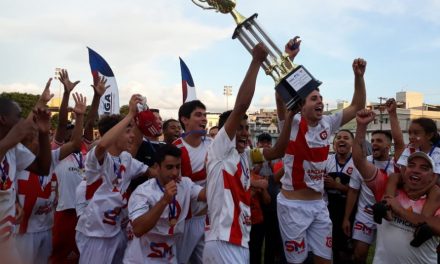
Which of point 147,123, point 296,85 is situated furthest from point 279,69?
point 147,123

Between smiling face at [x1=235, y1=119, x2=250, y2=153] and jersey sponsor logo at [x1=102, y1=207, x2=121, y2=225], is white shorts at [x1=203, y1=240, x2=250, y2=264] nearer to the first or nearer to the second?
smiling face at [x1=235, y1=119, x2=250, y2=153]

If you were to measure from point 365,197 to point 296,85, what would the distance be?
7.42ft

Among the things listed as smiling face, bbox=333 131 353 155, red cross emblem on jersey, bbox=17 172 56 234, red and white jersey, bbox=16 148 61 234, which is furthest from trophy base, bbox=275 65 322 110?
red cross emblem on jersey, bbox=17 172 56 234

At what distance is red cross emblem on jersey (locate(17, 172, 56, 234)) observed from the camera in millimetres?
5004

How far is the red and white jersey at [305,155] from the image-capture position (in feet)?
17.2

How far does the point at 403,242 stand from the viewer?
4.61m

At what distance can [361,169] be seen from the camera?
518 cm

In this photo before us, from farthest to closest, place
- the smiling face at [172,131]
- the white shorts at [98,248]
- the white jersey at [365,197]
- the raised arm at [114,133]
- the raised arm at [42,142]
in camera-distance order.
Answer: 1. the smiling face at [172,131]
2. the white jersey at [365,197]
3. the white shorts at [98,248]
4. the raised arm at [114,133]
5. the raised arm at [42,142]

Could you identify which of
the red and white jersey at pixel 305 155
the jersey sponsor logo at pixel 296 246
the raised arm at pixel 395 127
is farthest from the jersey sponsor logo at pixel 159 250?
the raised arm at pixel 395 127

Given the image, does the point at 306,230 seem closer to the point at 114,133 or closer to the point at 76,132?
the point at 114,133

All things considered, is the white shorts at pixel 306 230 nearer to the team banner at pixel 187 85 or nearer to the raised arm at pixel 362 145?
the raised arm at pixel 362 145

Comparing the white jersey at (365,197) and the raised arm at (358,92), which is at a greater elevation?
the raised arm at (358,92)

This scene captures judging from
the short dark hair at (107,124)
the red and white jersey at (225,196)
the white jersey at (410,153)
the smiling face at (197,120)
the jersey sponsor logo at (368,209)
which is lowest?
the jersey sponsor logo at (368,209)

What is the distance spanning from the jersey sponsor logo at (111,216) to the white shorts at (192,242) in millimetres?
746
